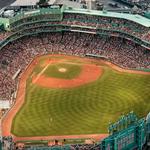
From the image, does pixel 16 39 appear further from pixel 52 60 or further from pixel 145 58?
pixel 145 58

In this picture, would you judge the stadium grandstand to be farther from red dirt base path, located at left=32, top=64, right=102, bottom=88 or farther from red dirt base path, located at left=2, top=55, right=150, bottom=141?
red dirt base path, located at left=32, top=64, right=102, bottom=88

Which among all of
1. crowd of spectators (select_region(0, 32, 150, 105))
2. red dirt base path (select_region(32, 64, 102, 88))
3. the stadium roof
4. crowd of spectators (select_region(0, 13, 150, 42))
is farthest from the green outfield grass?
the stadium roof

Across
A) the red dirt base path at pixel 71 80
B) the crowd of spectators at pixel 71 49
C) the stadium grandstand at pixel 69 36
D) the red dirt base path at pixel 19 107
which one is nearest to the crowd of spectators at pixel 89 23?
the stadium grandstand at pixel 69 36

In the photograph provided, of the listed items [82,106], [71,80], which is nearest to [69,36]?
[71,80]

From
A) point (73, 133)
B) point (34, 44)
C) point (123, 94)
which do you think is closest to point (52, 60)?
point (34, 44)

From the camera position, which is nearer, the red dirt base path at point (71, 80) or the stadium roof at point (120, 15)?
→ the red dirt base path at point (71, 80)

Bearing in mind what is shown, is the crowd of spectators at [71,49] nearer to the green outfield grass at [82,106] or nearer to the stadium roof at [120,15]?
the stadium roof at [120,15]

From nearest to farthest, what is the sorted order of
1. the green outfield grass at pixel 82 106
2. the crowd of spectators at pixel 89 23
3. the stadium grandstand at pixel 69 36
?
the green outfield grass at pixel 82 106 → the stadium grandstand at pixel 69 36 → the crowd of spectators at pixel 89 23
